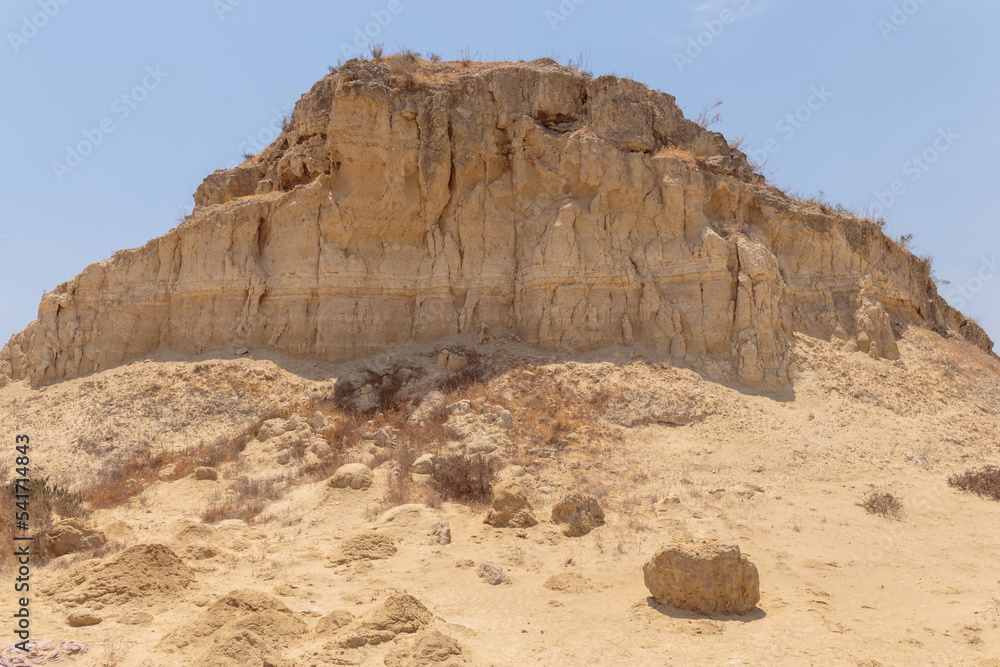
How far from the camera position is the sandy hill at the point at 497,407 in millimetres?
6844

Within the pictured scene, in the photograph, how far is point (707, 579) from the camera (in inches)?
265

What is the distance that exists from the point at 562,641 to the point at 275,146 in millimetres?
17910

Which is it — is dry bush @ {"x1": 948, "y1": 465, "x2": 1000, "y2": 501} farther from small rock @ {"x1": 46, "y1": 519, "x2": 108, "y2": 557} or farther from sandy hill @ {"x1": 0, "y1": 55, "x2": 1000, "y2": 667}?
small rock @ {"x1": 46, "y1": 519, "x2": 108, "y2": 557}

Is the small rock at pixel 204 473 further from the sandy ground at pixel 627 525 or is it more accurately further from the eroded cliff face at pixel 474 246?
the eroded cliff face at pixel 474 246

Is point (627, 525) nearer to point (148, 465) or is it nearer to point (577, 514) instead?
point (577, 514)

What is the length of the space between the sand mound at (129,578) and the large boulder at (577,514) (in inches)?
191

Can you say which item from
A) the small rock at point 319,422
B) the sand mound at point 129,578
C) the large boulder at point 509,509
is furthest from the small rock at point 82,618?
the small rock at point 319,422

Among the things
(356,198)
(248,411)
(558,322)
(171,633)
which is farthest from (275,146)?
(171,633)

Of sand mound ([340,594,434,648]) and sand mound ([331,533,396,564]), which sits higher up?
sand mound ([331,533,396,564])

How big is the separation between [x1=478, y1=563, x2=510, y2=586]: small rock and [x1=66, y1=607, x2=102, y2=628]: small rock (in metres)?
4.07

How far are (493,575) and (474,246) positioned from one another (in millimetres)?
10676

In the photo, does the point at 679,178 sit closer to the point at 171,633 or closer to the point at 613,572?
the point at 613,572

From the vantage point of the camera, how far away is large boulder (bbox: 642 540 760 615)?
675 centimetres

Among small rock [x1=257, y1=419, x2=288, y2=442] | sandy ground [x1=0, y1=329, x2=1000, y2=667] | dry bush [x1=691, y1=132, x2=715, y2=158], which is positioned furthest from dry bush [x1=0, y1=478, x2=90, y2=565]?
dry bush [x1=691, y1=132, x2=715, y2=158]
